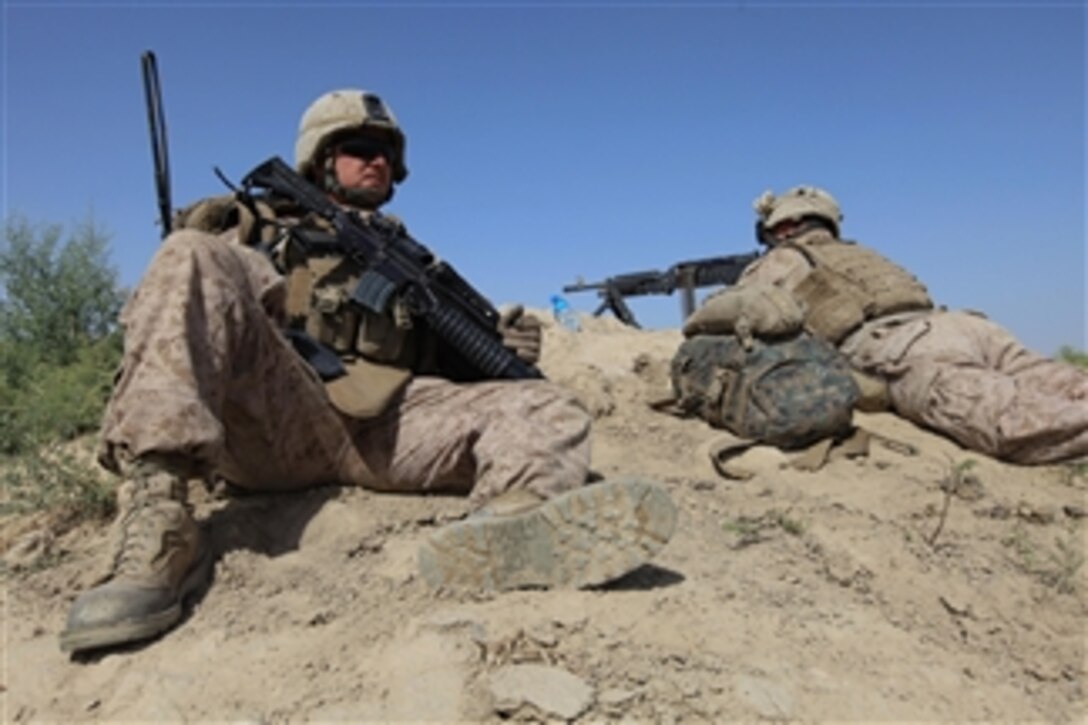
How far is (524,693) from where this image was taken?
1.57 metres

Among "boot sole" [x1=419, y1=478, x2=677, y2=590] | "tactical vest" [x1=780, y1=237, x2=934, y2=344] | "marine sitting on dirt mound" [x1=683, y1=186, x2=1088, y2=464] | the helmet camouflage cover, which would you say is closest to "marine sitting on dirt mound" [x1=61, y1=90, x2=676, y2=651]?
"boot sole" [x1=419, y1=478, x2=677, y2=590]

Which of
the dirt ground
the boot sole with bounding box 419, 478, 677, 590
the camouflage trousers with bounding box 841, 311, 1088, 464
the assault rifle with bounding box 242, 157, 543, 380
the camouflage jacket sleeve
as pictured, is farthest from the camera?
the camouflage jacket sleeve

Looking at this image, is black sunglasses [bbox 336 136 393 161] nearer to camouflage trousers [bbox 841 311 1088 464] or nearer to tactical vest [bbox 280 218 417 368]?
tactical vest [bbox 280 218 417 368]

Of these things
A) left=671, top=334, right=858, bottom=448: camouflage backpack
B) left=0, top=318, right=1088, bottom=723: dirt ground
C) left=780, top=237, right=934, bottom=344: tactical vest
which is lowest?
left=0, top=318, right=1088, bottom=723: dirt ground

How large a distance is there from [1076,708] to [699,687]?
3.32 feet

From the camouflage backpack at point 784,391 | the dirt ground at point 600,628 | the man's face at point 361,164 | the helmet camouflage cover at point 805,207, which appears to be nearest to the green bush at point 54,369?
the dirt ground at point 600,628

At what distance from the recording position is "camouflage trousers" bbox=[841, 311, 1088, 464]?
4.07m

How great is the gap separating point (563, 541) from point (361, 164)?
1984 mm

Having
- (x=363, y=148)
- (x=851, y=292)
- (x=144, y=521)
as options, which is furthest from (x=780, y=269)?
(x=144, y=521)

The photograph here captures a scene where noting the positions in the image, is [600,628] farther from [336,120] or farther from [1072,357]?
[1072,357]

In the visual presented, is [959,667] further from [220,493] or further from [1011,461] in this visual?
[1011,461]

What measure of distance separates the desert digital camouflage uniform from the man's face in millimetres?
2249

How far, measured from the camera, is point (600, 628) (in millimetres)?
1843

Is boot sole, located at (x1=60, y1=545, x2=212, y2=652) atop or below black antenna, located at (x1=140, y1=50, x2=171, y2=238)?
below
